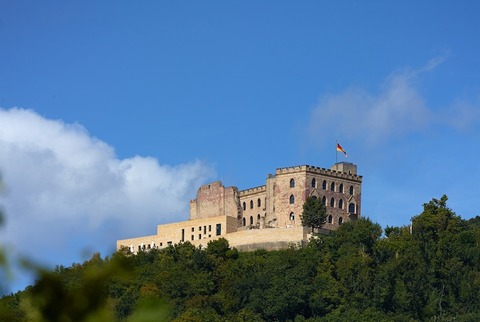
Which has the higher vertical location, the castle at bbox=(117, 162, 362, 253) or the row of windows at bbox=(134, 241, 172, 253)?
the castle at bbox=(117, 162, 362, 253)

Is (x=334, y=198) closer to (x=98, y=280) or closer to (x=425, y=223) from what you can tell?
(x=425, y=223)

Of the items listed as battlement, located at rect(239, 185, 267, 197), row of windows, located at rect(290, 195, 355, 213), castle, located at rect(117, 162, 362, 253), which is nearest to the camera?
castle, located at rect(117, 162, 362, 253)

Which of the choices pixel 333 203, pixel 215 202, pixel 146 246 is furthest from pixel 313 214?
pixel 146 246

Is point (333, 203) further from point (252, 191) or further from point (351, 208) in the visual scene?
point (252, 191)

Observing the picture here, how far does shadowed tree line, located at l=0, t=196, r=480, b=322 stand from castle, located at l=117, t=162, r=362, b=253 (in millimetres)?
1302

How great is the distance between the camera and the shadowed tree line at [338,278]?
230 ft

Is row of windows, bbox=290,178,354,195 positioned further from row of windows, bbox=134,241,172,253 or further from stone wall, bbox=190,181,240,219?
row of windows, bbox=134,241,172,253

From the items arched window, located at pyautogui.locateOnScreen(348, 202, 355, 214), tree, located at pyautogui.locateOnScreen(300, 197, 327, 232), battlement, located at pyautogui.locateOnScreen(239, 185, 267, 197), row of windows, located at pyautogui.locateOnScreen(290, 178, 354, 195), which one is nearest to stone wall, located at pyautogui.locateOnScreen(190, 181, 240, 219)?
battlement, located at pyautogui.locateOnScreen(239, 185, 267, 197)

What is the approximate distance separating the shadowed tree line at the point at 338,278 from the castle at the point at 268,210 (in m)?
1.30

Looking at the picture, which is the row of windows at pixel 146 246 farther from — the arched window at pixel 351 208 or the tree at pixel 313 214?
the arched window at pixel 351 208

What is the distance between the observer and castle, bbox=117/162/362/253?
76.6m

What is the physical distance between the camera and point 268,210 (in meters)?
78.3

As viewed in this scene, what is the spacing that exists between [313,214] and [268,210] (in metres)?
4.02

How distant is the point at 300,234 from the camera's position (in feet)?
247
